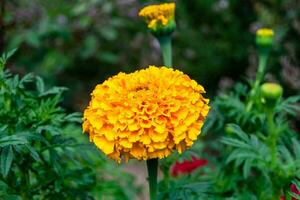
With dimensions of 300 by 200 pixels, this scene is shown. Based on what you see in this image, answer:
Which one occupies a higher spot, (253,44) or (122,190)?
(253,44)

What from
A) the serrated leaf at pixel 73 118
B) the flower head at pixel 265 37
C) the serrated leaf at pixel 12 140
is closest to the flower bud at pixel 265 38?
the flower head at pixel 265 37

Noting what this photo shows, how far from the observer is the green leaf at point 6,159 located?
128 centimetres

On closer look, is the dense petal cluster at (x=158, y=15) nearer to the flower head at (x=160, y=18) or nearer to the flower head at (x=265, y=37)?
the flower head at (x=160, y=18)

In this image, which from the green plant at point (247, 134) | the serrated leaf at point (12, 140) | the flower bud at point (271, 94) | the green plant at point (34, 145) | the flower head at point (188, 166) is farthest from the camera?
the flower head at point (188, 166)

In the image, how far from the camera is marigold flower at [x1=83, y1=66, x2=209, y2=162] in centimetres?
121

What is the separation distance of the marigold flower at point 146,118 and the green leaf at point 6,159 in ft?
0.51

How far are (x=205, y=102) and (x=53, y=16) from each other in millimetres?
1892

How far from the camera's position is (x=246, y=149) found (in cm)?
136

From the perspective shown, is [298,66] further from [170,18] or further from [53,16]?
[170,18]

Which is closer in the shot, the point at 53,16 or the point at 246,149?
the point at 246,149

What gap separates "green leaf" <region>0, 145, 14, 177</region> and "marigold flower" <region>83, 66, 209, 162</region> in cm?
15

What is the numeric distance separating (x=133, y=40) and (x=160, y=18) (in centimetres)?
188

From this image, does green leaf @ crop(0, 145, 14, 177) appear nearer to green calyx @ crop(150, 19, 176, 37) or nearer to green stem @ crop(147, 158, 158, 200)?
green stem @ crop(147, 158, 158, 200)

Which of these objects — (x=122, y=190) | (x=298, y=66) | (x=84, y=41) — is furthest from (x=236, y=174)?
(x=84, y=41)
